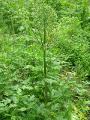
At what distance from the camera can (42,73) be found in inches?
177

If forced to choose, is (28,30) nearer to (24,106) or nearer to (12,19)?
(12,19)

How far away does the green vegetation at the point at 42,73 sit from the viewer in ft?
13.5

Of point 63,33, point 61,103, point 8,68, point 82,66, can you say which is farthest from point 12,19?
point 61,103

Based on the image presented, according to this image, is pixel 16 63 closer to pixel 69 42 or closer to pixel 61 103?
pixel 61 103

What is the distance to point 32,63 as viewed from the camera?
194 inches

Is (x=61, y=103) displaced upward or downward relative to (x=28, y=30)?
downward

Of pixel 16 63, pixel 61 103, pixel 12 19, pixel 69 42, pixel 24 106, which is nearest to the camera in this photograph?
pixel 24 106

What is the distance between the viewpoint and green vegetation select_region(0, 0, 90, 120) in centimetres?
411

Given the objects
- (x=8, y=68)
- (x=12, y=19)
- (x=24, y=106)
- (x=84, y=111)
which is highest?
(x=12, y=19)

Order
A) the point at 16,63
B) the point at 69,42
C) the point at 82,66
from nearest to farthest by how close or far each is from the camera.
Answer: the point at 16,63 < the point at 82,66 < the point at 69,42

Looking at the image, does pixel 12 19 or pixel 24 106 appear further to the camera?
pixel 12 19

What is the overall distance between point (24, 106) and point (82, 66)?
1951 millimetres

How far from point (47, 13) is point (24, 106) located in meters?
1.14

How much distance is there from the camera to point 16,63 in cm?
480
